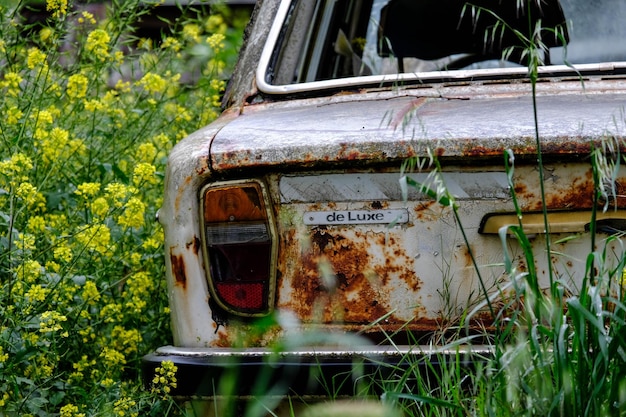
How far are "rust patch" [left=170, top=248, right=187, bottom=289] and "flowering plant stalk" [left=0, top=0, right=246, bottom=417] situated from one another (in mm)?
241

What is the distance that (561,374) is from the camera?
6.43 feet

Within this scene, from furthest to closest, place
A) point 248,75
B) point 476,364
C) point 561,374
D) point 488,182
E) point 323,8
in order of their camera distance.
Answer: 1. point 323,8
2. point 248,75
3. point 488,182
4. point 476,364
5. point 561,374

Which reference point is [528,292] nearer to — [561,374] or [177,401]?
[561,374]

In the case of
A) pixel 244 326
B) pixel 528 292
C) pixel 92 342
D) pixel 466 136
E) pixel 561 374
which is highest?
pixel 466 136

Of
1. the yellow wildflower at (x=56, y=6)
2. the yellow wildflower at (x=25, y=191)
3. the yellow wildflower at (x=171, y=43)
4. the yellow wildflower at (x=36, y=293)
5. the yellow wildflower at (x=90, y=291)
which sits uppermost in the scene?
the yellow wildflower at (x=56, y=6)

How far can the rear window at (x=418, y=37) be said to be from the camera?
3.24m

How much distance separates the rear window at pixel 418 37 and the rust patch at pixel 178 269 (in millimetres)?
828

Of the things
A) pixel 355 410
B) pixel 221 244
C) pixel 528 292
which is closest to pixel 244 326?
pixel 221 244

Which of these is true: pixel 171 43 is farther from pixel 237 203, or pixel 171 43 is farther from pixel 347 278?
pixel 347 278

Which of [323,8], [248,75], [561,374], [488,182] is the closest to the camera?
[561,374]

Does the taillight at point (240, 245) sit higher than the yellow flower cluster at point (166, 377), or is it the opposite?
the taillight at point (240, 245)

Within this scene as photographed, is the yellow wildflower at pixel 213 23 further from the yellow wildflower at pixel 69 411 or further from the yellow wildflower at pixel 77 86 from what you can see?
the yellow wildflower at pixel 69 411

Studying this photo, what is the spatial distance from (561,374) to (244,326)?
33.5 inches

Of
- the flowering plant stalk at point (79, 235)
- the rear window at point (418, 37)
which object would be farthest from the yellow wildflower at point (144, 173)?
the rear window at point (418, 37)
